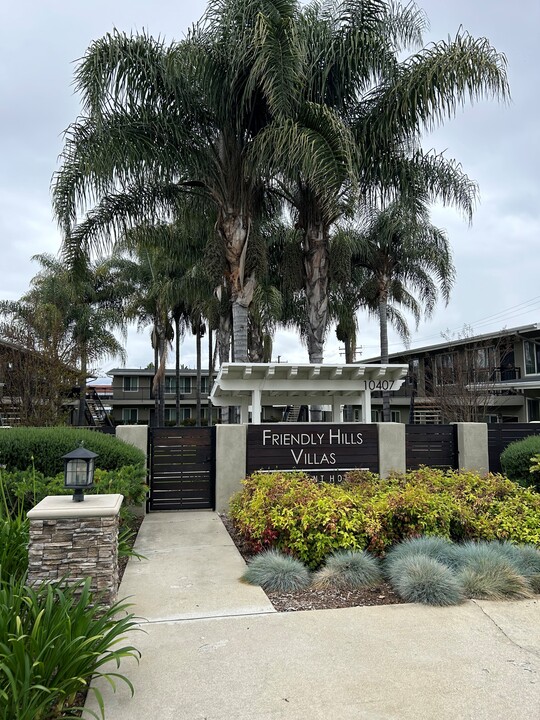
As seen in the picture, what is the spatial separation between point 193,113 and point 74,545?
35.3 feet

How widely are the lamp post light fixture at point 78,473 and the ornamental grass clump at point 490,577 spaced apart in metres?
3.66

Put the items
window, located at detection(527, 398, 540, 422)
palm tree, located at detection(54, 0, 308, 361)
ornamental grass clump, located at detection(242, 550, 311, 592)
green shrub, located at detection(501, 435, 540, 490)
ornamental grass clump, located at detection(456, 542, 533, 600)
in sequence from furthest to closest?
window, located at detection(527, 398, 540, 422) → palm tree, located at detection(54, 0, 308, 361) → green shrub, located at detection(501, 435, 540, 490) → ornamental grass clump, located at detection(242, 550, 311, 592) → ornamental grass clump, located at detection(456, 542, 533, 600)

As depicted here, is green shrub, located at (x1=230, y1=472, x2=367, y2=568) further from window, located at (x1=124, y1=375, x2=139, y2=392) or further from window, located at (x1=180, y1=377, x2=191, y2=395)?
window, located at (x1=180, y1=377, x2=191, y2=395)

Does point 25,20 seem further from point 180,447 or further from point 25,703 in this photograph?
point 25,703

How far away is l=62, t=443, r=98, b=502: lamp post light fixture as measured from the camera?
4668 mm

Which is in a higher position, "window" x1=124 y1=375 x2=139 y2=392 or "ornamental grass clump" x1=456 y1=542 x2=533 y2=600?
"window" x1=124 y1=375 x2=139 y2=392

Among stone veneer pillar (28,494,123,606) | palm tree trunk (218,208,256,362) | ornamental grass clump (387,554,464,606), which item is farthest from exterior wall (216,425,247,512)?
stone veneer pillar (28,494,123,606)

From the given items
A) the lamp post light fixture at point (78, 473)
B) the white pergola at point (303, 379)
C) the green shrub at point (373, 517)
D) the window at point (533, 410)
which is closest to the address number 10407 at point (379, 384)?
the white pergola at point (303, 379)

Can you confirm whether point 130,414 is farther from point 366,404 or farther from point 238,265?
point 366,404

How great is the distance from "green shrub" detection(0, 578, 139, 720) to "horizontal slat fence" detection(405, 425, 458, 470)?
7998mm

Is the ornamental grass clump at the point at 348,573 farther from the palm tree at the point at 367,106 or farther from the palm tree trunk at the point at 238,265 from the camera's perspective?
the palm tree trunk at the point at 238,265

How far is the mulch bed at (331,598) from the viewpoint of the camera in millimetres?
4875

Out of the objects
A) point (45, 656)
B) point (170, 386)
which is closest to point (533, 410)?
point (45, 656)

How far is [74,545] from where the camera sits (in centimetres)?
434
